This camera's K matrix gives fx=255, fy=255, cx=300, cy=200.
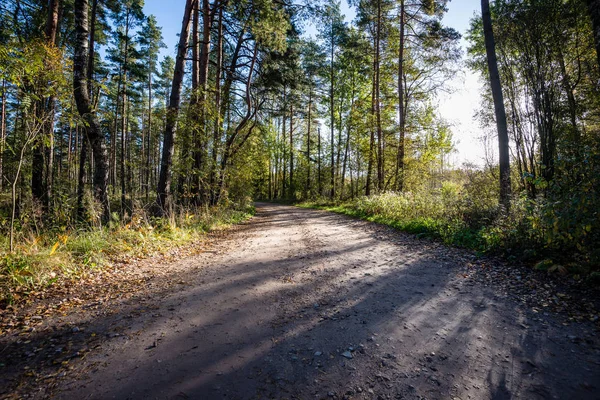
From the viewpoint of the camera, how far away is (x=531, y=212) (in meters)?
5.09

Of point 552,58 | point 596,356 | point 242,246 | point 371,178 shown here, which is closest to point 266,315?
point 596,356

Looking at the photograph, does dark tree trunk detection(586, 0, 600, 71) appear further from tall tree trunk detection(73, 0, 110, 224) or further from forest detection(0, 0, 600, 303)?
tall tree trunk detection(73, 0, 110, 224)

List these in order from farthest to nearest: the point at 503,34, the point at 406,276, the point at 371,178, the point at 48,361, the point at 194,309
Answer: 1. the point at 371,178
2. the point at 503,34
3. the point at 406,276
4. the point at 194,309
5. the point at 48,361

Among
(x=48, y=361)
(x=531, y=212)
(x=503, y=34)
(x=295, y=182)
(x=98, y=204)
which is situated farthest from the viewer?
(x=295, y=182)

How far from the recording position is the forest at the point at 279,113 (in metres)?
4.50

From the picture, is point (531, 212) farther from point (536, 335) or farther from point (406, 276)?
point (536, 335)

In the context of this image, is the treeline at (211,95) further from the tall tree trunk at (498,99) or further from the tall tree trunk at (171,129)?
the tall tree trunk at (498,99)

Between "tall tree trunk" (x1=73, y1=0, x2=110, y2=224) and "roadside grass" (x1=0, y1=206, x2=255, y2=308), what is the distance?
1.06 metres

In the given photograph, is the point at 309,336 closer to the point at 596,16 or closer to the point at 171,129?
the point at 596,16

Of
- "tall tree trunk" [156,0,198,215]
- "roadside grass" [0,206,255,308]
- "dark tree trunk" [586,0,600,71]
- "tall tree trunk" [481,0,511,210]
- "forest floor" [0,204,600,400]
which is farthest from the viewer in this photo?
"tall tree trunk" [156,0,198,215]

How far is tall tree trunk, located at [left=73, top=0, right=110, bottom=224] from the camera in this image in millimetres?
6551

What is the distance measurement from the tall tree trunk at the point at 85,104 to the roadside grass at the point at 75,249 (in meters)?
1.06

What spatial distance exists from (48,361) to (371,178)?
59.7 feet

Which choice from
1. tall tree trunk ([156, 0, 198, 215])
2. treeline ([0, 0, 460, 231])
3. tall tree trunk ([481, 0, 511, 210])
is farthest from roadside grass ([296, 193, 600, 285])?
tall tree trunk ([156, 0, 198, 215])
